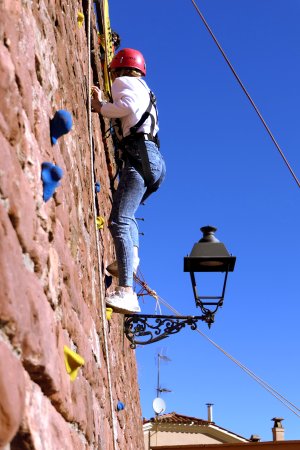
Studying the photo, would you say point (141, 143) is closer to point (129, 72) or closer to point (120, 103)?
point (120, 103)

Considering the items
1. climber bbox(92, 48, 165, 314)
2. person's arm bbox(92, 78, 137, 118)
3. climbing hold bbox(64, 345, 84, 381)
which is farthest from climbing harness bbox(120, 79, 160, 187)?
climbing hold bbox(64, 345, 84, 381)

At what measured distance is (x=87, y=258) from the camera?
3627 mm

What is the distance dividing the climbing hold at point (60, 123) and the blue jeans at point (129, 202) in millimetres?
1698

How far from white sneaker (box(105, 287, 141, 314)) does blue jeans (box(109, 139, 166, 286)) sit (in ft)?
0.17

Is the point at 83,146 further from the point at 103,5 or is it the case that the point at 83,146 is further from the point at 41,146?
the point at 103,5

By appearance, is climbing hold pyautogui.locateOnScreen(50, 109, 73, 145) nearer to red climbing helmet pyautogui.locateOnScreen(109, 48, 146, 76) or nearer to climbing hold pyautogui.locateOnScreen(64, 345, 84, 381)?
climbing hold pyautogui.locateOnScreen(64, 345, 84, 381)

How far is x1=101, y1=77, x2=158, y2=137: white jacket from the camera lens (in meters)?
4.32

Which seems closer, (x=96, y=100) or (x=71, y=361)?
(x=71, y=361)

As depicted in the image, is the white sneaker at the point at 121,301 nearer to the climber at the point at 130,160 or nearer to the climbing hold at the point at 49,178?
the climber at the point at 130,160

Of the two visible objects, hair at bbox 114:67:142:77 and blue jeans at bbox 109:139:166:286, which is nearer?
blue jeans at bbox 109:139:166:286

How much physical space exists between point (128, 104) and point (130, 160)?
321 mm

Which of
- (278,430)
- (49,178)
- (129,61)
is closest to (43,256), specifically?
(49,178)

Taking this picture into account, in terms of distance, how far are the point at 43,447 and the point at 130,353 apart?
6.00 metres

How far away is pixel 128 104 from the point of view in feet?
14.2
